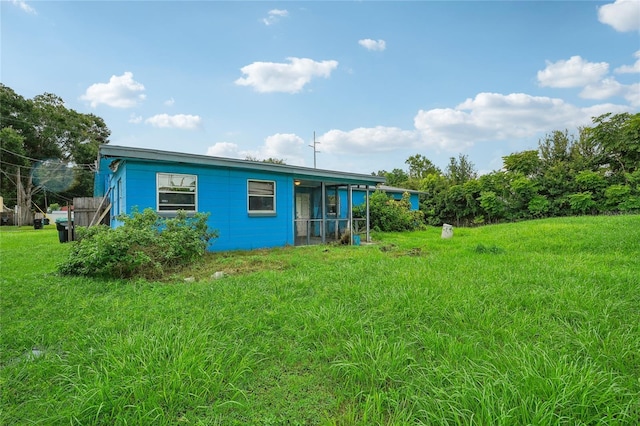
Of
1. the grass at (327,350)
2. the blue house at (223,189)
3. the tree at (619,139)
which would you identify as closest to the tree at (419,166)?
the tree at (619,139)

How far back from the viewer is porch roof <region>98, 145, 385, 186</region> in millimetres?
6742

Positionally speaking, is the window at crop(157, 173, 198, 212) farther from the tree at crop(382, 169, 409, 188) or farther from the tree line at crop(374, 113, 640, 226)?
the tree at crop(382, 169, 409, 188)

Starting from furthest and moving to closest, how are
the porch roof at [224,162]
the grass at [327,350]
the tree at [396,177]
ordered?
the tree at [396,177] → the porch roof at [224,162] → the grass at [327,350]

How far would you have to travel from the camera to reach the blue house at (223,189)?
7254 millimetres

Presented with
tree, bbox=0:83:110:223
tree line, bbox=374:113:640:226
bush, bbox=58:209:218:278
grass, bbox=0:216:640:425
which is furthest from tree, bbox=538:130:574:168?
tree, bbox=0:83:110:223

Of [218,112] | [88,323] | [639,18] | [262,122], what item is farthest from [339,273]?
[262,122]

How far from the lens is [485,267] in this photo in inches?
211

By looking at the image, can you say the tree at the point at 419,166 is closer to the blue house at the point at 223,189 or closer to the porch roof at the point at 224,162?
the porch roof at the point at 224,162

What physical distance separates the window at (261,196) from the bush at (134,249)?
263 cm

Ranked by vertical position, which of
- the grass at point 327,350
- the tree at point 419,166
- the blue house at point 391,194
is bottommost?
the grass at point 327,350

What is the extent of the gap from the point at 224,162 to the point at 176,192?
152 centimetres

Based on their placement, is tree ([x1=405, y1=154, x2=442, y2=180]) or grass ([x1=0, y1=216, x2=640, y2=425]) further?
tree ([x1=405, y1=154, x2=442, y2=180])

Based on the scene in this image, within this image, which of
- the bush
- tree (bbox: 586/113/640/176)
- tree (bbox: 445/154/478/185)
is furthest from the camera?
tree (bbox: 445/154/478/185)

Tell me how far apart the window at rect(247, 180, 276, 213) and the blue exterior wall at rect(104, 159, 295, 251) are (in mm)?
133
